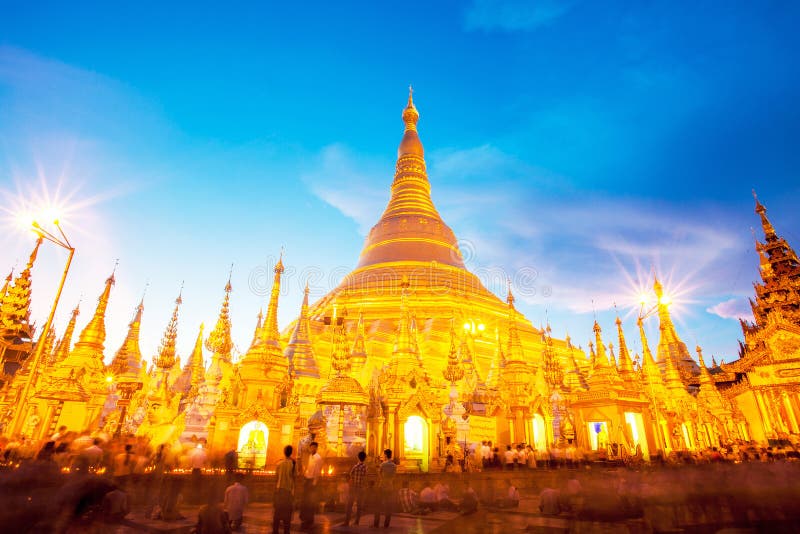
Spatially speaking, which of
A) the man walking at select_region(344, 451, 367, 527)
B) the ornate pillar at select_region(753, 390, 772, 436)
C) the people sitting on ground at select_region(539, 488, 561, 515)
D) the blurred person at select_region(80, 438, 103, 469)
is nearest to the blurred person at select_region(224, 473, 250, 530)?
the man walking at select_region(344, 451, 367, 527)

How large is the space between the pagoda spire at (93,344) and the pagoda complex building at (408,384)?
71 mm

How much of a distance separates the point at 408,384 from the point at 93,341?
1675 centimetres

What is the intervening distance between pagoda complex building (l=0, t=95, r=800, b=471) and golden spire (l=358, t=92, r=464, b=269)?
5.38 feet

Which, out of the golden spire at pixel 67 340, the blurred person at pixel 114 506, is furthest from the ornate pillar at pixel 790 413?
the golden spire at pixel 67 340

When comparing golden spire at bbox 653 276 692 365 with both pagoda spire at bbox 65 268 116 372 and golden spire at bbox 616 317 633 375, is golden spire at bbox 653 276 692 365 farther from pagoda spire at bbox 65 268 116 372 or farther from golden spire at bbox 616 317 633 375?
pagoda spire at bbox 65 268 116 372

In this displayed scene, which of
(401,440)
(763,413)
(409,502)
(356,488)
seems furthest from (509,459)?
(763,413)

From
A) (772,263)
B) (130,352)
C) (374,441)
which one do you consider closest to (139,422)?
(130,352)

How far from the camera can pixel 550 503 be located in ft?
27.1

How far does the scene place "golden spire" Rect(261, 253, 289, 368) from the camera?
56.2ft

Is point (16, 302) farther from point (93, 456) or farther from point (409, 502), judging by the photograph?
point (409, 502)

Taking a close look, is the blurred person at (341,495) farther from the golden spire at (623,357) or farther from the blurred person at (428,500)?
the golden spire at (623,357)

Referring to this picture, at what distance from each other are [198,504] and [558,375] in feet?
71.5

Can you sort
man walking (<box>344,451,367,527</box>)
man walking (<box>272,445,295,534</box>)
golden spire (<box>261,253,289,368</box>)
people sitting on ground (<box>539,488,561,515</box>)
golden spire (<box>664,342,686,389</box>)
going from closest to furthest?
man walking (<box>272,445,295,534</box>)
man walking (<box>344,451,367,527</box>)
people sitting on ground (<box>539,488,561,515</box>)
golden spire (<box>261,253,289,368</box>)
golden spire (<box>664,342,686,389</box>)

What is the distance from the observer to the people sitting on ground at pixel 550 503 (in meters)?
8.23
